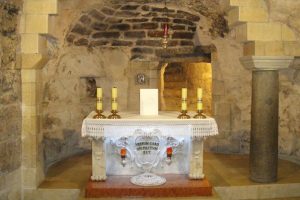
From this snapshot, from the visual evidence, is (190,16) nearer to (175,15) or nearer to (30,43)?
(175,15)

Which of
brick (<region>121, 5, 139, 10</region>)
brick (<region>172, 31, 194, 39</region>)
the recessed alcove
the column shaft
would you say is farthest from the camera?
the recessed alcove

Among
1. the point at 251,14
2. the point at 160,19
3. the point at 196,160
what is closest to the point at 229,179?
the point at 196,160

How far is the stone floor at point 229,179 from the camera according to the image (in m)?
4.97

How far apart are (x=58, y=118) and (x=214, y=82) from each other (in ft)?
9.17

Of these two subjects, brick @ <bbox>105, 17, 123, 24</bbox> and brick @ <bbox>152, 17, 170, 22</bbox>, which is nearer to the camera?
brick @ <bbox>105, 17, 123, 24</bbox>

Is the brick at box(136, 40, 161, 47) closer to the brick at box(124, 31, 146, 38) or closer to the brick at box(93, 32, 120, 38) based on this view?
the brick at box(124, 31, 146, 38)

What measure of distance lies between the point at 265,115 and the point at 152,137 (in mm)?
1466

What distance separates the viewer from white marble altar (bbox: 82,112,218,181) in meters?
4.69

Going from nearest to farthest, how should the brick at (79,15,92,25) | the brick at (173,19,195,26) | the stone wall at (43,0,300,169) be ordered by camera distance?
the brick at (79,15,92,25)
the stone wall at (43,0,300,169)
the brick at (173,19,195,26)

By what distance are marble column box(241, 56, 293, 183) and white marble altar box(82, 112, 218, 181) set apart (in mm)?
722

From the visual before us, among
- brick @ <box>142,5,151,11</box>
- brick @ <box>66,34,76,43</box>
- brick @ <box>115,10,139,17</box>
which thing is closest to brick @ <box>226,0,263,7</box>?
brick @ <box>142,5,151,11</box>

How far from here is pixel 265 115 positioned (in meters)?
5.08

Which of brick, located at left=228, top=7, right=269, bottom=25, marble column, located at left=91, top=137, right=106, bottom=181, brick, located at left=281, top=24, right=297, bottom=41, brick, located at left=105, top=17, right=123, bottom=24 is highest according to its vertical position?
brick, located at left=105, top=17, right=123, bottom=24

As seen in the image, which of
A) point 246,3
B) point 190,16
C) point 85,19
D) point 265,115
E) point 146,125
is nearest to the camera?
point 146,125
